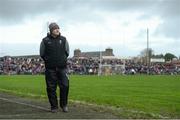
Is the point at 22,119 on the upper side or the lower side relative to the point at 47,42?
lower

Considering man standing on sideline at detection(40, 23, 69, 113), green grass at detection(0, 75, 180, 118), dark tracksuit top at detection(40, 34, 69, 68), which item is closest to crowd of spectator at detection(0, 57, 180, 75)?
green grass at detection(0, 75, 180, 118)

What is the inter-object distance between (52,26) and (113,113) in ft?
7.41

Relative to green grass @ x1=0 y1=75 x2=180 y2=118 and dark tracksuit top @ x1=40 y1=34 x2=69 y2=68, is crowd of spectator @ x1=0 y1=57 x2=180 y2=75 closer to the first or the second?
green grass @ x1=0 y1=75 x2=180 y2=118

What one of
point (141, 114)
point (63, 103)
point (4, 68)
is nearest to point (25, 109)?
point (63, 103)

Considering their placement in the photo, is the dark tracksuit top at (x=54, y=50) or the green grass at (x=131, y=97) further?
the green grass at (x=131, y=97)

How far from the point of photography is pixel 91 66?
8075cm

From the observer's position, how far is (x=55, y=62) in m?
11.7

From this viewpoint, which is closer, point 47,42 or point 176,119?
point 176,119

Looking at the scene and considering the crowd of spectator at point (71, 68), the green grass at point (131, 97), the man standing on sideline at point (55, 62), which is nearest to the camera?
the man standing on sideline at point (55, 62)

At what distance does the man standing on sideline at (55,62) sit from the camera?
457 inches

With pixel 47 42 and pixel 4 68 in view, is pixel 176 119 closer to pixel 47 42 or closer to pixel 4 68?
pixel 47 42

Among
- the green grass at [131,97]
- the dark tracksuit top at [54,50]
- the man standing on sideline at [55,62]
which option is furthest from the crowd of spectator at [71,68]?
the dark tracksuit top at [54,50]

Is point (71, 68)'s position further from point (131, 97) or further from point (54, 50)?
point (54, 50)

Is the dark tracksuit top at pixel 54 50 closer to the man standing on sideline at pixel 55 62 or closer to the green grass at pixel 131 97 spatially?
the man standing on sideline at pixel 55 62
